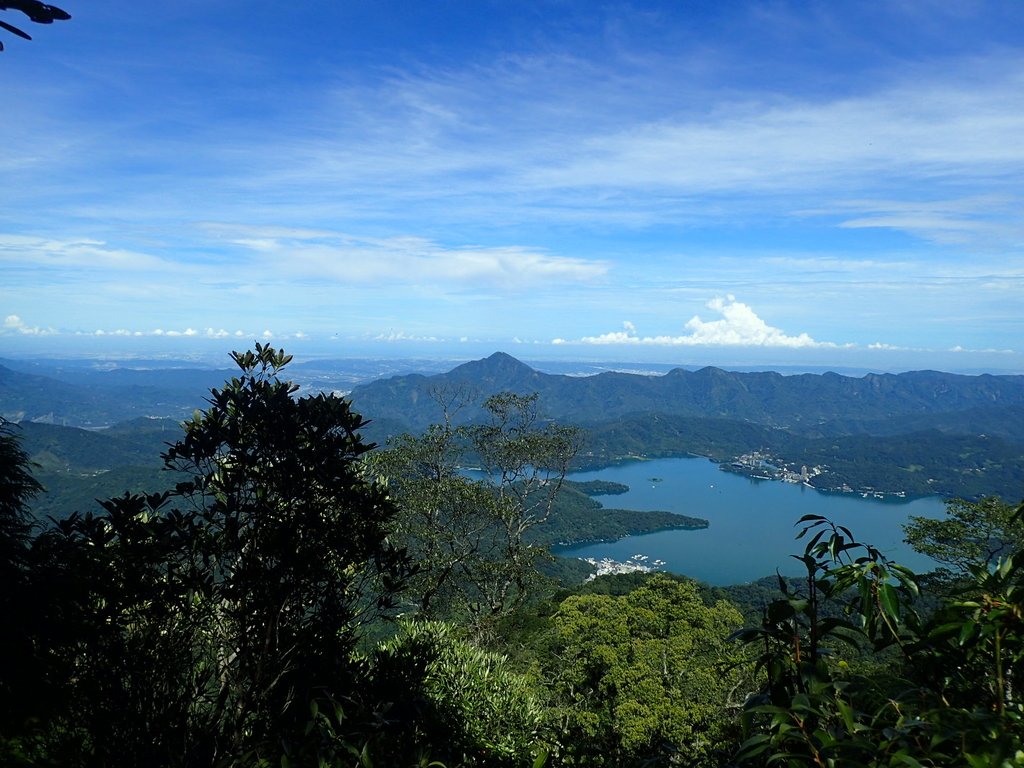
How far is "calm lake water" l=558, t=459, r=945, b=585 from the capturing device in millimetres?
70625

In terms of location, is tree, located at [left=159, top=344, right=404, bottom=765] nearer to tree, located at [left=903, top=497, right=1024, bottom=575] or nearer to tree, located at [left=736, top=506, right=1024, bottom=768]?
tree, located at [left=736, top=506, right=1024, bottom=768]

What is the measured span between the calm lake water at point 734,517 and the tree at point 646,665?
49.1m

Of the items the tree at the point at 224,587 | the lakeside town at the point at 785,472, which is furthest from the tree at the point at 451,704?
the lakeside town at the point at 785,472

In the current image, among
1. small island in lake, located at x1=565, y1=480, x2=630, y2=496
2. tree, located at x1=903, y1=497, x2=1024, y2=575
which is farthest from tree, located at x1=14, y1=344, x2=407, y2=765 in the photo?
small island in lake, located at x1=565, y1=480, x2=630, y2=496

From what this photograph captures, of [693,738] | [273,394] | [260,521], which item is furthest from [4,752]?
[693,738]

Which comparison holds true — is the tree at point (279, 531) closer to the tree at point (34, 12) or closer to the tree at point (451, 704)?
the tree at point (451, 704)

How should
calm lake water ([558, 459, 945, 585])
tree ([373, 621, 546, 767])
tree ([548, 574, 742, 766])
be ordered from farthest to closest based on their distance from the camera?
calm lake water ([558, 459, 945, 585]), tree ([548, 574, 742, 766]), tree ([373, 621, 546, 767])

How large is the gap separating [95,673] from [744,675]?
37.0 feet

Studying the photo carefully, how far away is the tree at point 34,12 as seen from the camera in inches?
81.3

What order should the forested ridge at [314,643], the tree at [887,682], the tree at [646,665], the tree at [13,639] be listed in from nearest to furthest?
the tree at [887,682] → the forested ridge at [314,643] → the tree at [13,639] → the tree at [646,665]

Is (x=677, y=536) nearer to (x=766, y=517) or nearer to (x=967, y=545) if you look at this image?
(x=766, y=517)

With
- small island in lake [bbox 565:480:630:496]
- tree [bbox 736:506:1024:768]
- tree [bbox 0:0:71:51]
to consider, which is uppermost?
tree [bbox 0:0:71:51]

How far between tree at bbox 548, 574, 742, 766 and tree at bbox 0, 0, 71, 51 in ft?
30.0

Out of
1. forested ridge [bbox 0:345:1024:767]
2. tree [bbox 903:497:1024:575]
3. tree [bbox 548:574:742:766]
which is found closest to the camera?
forested ridge [bbox 0:345:1024:767]
